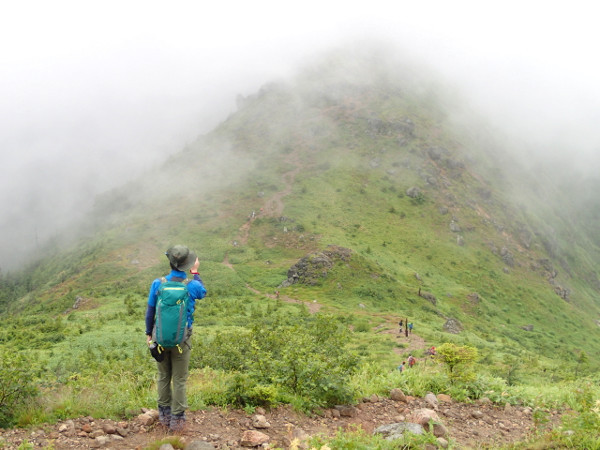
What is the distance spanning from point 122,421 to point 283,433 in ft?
7.63

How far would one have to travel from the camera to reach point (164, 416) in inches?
223

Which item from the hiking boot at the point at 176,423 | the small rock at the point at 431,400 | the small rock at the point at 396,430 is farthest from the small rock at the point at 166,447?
the small rock at the point at 431,400

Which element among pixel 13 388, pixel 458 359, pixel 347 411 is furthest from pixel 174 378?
pixel 458 359

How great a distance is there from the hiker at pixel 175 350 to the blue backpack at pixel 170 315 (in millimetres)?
58

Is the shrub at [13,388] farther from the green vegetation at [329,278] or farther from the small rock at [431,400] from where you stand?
the small rock at [431,400]

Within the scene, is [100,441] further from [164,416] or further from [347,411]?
[347,411]

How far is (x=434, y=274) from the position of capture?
174ft

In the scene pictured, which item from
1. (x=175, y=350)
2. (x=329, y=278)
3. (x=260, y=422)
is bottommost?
(x=329, y=278)

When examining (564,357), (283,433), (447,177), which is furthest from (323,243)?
(283,433)

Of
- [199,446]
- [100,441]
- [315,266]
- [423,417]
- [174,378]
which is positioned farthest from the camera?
[315,266]

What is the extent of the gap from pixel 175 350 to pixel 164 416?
3.32 feet

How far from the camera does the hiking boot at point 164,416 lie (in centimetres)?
A: 564

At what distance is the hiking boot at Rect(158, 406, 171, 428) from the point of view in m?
5.64

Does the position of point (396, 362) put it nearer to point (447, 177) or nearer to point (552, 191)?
point (447, 177)
